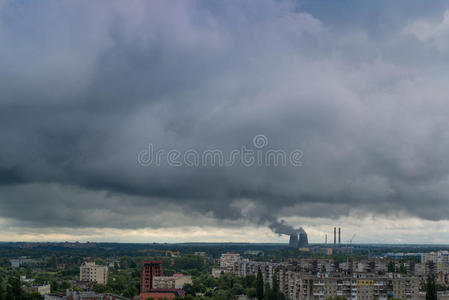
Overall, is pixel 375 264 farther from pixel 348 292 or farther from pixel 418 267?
pixel 348 292

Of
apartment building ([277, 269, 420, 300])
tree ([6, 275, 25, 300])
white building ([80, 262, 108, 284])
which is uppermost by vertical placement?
apartment building ([277, 269, 420, 300])

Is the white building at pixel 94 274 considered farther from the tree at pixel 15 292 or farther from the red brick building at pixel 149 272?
the tree at pixel 15 292

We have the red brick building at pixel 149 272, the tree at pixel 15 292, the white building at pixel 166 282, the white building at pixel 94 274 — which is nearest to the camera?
the tree at pixel 15 292

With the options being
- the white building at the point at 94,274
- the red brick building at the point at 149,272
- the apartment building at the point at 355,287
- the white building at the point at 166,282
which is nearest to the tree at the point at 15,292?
the white building at the point at 166,282

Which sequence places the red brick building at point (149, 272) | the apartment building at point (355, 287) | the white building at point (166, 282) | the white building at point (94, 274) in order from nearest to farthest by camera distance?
the apartment building at point (355, 287), the white building at point (166, 282), the red brick building at point (149, 272), the white building at point (94, 274)

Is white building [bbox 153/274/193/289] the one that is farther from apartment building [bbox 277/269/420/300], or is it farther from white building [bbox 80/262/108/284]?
apartment building [bbox 277/269/420/300]

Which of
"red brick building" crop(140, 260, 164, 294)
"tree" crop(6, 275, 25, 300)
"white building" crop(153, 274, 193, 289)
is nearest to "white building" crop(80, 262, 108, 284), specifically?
"red brick building" crop(140, 260, 164, 294)

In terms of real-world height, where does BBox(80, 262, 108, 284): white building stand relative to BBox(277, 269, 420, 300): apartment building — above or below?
below

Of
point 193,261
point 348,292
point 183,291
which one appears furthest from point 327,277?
point 193,261

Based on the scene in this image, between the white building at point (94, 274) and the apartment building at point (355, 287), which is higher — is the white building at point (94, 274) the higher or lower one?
the lower one

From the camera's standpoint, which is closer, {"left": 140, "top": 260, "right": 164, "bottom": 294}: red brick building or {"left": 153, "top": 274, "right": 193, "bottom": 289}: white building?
{"left": 153, "top": 274, "right": 193, "bottom": 289}: white building

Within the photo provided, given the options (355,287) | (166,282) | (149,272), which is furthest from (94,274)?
(355,287)

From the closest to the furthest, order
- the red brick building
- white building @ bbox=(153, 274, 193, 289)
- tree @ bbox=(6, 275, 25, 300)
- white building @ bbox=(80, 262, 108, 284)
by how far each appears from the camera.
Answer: tree @ bbox=(6, 275, 25, 300)
white building @ bbox=(153, 274, 193, 289)
the red brick building
white building @ bbox=(80, 262, 108, 284)
